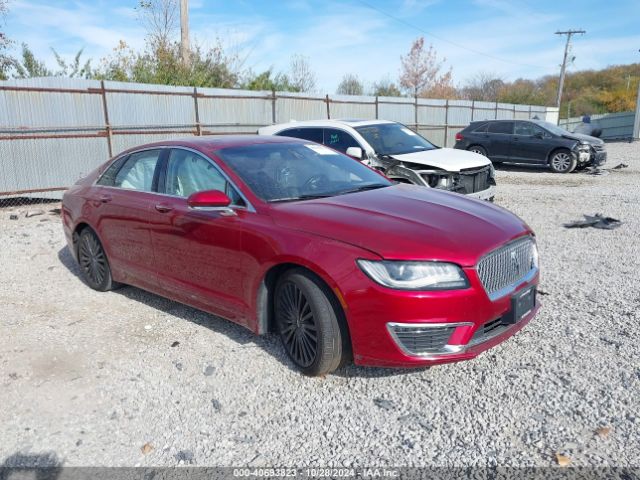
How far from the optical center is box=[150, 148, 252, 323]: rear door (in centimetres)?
386

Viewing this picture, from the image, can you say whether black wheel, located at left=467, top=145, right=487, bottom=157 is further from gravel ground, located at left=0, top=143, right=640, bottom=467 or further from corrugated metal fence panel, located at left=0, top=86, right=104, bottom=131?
gravel ground, located at left=0, top=143, right=640, bottom=467

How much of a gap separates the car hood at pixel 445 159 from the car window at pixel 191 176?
4595 mm

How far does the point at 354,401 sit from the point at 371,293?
74cm

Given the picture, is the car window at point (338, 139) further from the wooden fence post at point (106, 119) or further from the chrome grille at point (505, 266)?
the chrome grille at point (505, 266)

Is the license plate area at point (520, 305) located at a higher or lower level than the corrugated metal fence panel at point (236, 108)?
lower

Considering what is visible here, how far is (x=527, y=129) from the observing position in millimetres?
16594

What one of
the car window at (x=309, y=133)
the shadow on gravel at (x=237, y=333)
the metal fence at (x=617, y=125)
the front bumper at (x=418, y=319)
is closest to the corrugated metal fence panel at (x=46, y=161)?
the car window at (x=309, y=133)

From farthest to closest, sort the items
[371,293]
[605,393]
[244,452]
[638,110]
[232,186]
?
[638,110], [232,186], [605,393], [371,293], [244,452]

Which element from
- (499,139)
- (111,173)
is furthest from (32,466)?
(499,139)

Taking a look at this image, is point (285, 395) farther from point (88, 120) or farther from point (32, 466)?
point (88, 120)

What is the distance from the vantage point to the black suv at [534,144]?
1589 centimetres

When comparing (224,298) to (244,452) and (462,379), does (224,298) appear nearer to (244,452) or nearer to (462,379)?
(244,452)

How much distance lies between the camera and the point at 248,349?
4.07m

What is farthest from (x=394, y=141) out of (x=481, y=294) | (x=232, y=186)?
(x=481, y=294)
